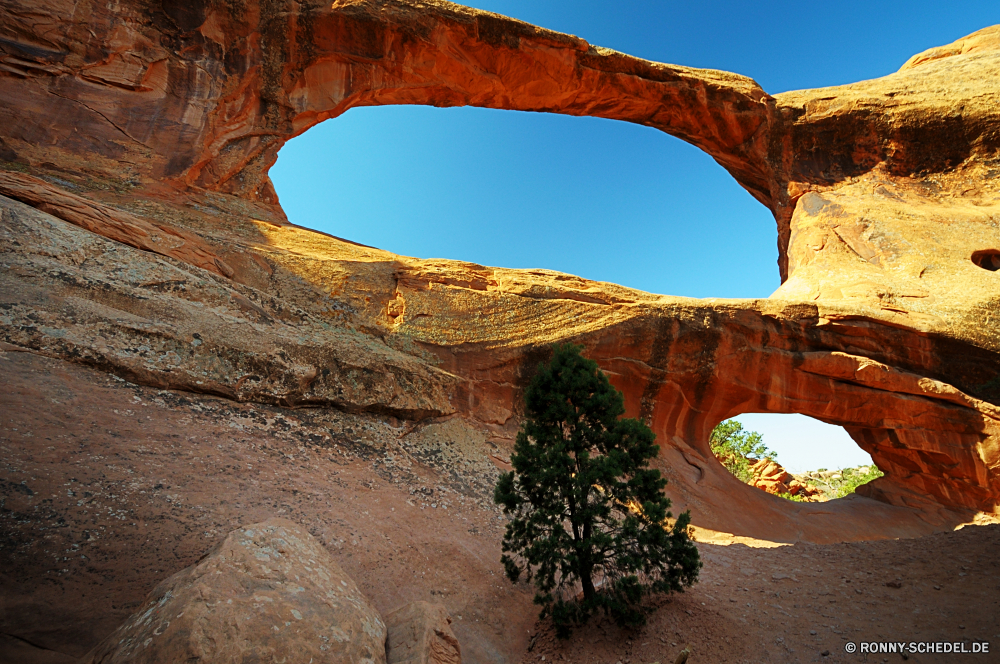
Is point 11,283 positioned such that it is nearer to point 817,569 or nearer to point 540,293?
point 540,293

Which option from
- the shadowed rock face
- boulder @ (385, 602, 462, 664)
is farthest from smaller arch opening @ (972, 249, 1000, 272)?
boulder @ (385, 602, 462, 664)

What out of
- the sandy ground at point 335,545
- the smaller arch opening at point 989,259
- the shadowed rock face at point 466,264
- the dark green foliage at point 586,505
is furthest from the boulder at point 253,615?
the smaller arch opening at point 989,259

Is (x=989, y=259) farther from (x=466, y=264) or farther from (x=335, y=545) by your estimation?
(x=335, y=545)

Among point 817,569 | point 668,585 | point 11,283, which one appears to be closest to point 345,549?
point 668,585

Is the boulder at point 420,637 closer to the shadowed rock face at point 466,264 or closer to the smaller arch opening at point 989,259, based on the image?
the shadowed rock face at point 466,264

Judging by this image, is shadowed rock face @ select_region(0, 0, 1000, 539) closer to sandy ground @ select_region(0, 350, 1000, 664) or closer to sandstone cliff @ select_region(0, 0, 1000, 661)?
sandstone cliff @ select_region(0, 0, 1000, 661)

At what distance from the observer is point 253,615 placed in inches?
178

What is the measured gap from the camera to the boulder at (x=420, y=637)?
5.46 metres

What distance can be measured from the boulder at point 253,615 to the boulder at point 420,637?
226mm

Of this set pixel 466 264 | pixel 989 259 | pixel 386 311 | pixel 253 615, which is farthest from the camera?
pixel 989 259

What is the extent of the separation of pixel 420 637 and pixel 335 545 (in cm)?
272

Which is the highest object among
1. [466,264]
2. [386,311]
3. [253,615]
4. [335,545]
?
[466,264]

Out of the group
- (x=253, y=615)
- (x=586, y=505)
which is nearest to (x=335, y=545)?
(x=253, y=615)

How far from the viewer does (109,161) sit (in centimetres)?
1505
